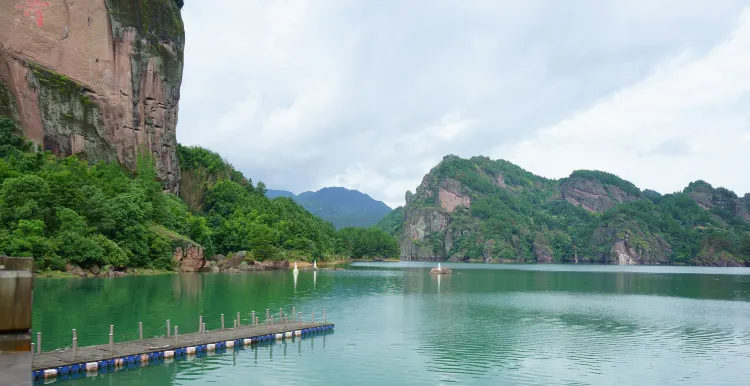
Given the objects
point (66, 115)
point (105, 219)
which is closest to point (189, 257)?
point (105, 219)

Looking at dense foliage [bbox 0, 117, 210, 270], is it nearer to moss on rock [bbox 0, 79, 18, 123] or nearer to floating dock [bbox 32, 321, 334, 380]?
moss on rock [bbox 0, 79, 18, 123]

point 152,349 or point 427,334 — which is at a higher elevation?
point 152,349

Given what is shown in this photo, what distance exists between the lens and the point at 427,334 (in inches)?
1746

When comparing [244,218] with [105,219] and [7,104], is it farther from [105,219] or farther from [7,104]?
[7,104]

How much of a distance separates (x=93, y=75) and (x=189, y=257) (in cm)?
4169

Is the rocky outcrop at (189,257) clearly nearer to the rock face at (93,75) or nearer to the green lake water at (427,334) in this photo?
the green lake water at (427,334)

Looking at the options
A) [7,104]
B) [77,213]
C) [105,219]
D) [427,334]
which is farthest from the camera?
[7,104]

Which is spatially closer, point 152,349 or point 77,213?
point 152,349

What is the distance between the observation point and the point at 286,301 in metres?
61.8

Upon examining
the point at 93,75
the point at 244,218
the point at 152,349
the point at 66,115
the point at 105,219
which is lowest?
the point at 152,349

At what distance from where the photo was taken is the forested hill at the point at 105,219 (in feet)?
243

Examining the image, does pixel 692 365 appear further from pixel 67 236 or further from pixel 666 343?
pixel 67 236

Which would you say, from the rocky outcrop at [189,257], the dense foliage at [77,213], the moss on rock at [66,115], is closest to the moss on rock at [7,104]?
the dense foliage at [77,213]

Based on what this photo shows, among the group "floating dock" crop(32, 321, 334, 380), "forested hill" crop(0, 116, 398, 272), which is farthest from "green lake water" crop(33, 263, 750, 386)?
"forested hill" crop(0, 116, 398, 272)
